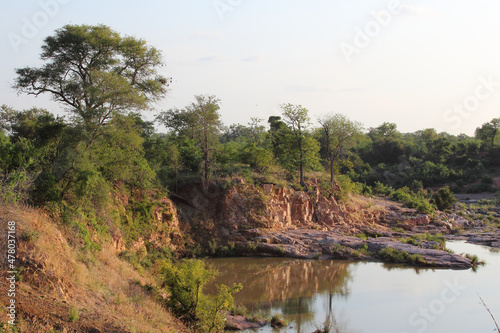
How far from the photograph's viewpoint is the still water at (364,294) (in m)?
13.4

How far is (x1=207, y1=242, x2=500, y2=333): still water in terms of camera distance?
43.9 ft

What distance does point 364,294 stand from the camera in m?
16.2

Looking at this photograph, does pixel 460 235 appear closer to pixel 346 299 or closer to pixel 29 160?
pixel 346 299

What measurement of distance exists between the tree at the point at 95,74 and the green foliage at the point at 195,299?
22.5 feet

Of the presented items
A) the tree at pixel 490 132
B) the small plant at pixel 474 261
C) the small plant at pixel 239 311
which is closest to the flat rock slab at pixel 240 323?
the small plant at pixel 239 311

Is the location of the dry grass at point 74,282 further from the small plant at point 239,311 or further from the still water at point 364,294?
the still water at point 364,294

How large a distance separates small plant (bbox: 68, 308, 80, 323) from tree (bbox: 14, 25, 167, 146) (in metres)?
8.07

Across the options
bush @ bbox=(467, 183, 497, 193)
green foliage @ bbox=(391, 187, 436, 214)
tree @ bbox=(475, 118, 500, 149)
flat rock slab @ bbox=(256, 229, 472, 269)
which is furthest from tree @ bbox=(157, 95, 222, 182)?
tree @ bbox=(475, 118, 500, 149)

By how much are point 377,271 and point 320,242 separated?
11.5ft

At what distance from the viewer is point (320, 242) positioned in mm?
22203

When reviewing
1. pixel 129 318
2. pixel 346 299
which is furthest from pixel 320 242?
pixel 129 318

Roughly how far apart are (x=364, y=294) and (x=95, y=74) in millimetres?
12950

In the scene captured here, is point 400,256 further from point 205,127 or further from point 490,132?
point 490,132

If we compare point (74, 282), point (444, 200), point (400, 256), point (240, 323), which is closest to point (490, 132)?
point (444, 200)
